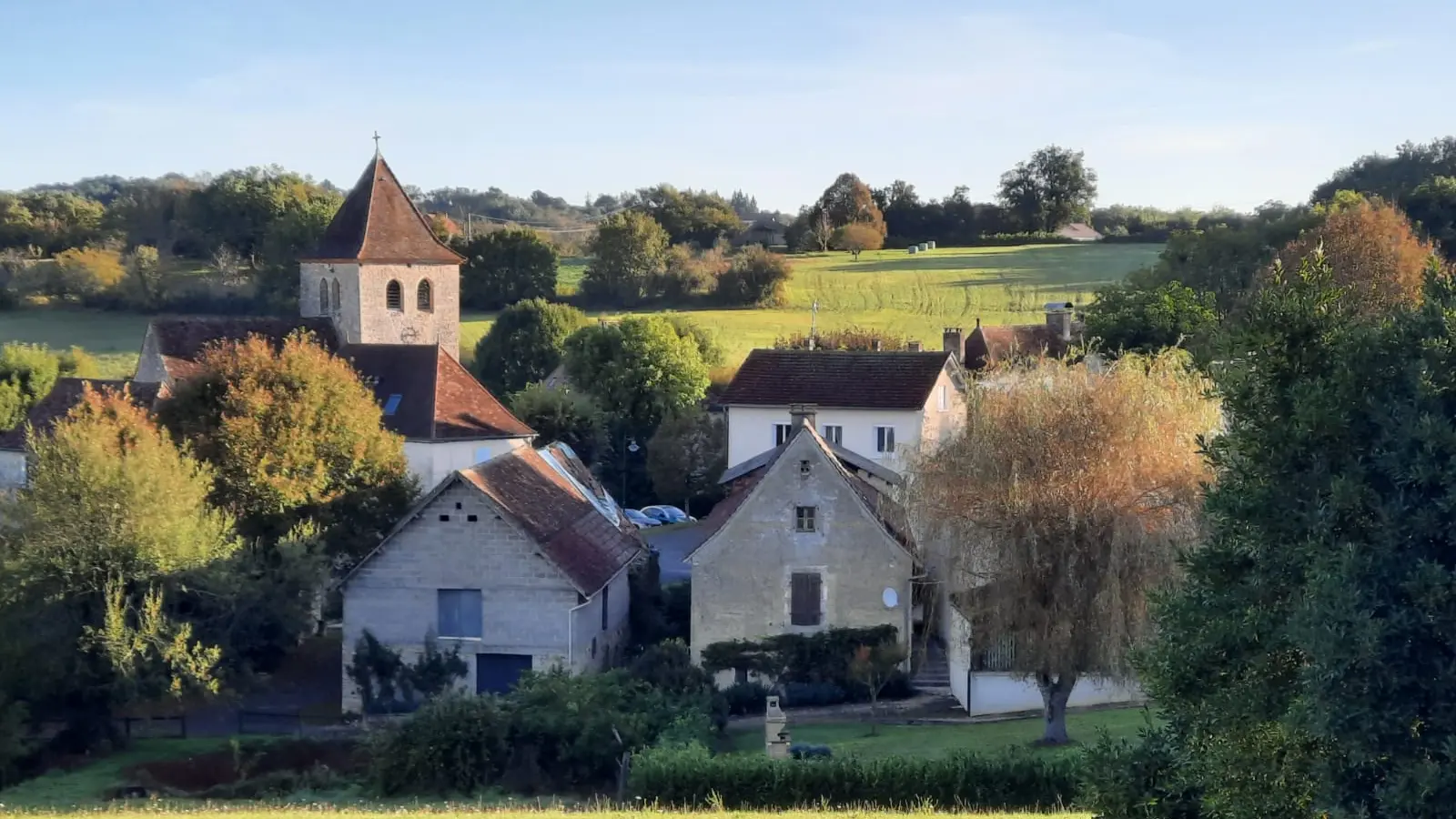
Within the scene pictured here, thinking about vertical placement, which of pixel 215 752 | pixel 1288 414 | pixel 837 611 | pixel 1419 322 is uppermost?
pixel 1419 322

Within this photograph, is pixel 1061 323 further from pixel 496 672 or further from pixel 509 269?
pixel 509 269

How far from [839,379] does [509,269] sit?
4086 cm

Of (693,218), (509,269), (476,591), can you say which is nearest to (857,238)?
(693,218)

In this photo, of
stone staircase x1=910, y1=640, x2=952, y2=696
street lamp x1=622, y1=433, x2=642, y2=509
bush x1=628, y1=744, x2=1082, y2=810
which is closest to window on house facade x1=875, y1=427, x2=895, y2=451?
stone staircase x1=910, y1=640, x2=952, y2=696

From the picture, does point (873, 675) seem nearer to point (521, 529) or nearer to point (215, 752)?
point (521, 529)

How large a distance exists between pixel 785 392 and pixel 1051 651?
63.1 feet

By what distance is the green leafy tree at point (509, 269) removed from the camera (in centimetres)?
7588

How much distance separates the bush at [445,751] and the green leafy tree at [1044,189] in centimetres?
8809

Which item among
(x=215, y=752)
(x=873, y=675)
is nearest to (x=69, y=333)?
(x=215, y=752)

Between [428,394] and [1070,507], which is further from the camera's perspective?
[428,394]

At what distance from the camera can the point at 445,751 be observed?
21.0 metres

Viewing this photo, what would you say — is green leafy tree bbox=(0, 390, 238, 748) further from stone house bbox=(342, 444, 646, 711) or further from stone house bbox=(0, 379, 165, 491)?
stone house bbox=(0, 379, 165, 491)

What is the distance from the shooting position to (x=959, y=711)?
83.4ft

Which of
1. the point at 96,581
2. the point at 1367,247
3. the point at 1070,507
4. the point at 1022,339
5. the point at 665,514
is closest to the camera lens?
the point at 1070,507
